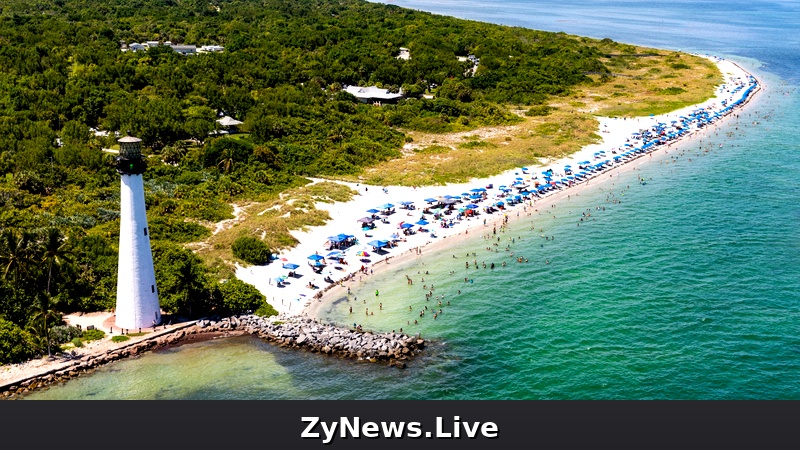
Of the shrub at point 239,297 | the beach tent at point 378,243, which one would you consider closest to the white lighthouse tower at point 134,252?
the shrub at point 239,297

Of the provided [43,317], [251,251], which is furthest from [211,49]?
[43,317]

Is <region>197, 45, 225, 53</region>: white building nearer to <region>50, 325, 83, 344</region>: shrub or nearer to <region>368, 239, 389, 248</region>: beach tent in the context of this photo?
<region>368, 239, 389, 248</region>: beach tent

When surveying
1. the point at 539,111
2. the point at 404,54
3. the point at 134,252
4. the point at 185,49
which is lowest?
the point at 134,252

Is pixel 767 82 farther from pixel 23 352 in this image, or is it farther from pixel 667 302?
pixel 23 352

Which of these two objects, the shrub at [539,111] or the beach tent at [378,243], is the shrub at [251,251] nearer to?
the beach tent at [378,243]

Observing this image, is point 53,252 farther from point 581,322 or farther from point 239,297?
point 581,322
